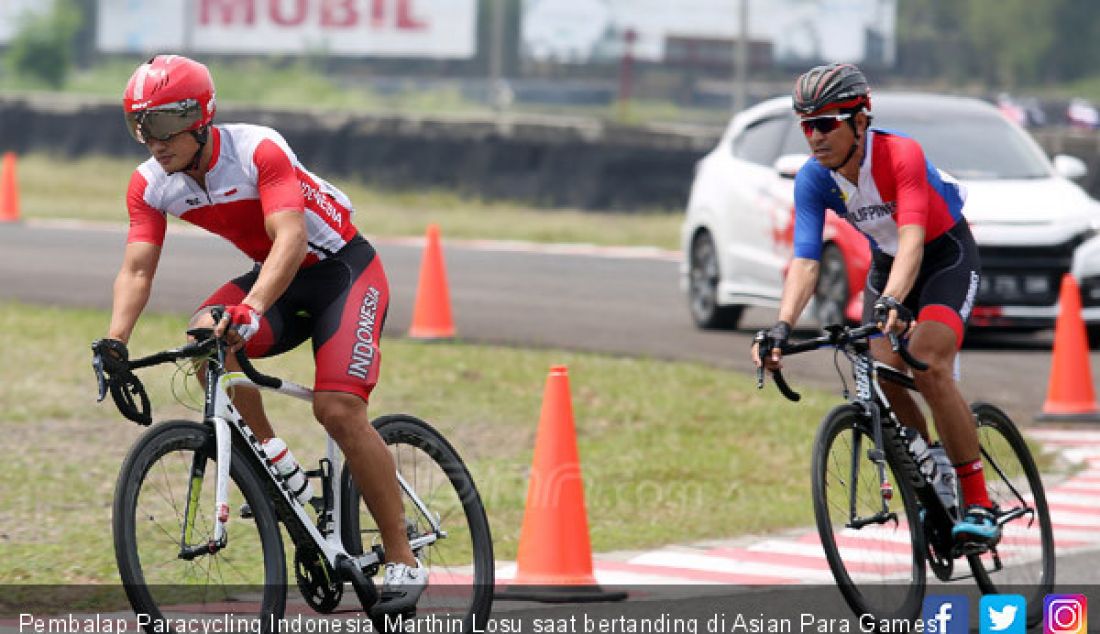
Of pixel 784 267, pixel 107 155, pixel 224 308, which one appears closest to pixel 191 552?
pixel 224 308

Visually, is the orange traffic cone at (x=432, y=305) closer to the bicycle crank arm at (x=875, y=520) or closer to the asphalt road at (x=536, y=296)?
the asphalt road at (x=536, y=296)

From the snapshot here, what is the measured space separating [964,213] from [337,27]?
2578 inches

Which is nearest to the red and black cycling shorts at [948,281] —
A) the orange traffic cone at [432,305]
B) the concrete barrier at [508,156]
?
the orange traffic cone at [432,305]

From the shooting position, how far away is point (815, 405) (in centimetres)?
1293

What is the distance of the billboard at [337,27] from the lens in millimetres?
78312

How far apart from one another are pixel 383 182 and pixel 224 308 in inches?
941

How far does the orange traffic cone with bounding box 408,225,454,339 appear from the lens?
52.2 ft

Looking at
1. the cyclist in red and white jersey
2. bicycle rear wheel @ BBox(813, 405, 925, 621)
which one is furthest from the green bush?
bicycle rear wheel @ BBox(813, 405, 925, 621)

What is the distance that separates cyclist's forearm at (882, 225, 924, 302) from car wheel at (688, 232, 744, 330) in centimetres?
939

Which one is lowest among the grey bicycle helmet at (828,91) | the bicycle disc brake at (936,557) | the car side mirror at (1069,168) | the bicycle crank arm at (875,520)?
the car side mirror at (1069,168)

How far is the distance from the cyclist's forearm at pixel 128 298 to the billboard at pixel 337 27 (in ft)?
237

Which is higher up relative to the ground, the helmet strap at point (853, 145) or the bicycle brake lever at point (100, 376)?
the helmet strap at point (853, 145)

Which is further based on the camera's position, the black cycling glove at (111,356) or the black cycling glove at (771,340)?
the black cycling glove at (771,340)

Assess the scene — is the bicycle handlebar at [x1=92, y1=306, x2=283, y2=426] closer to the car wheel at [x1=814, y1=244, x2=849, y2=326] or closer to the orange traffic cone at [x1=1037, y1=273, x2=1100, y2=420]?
the orange traffic cone at [x1=1037, y1=273, x2=1100, y2=420]
